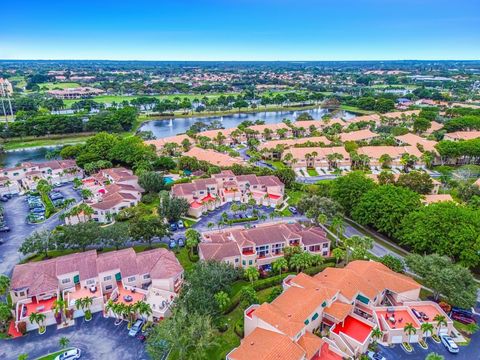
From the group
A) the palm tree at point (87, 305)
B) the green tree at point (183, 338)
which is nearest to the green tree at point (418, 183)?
the green tree at point (183, 338)

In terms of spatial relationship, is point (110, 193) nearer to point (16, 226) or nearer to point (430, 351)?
point (16, 226)

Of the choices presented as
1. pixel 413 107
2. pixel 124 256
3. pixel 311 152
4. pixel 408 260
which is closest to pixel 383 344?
pixel 408 260

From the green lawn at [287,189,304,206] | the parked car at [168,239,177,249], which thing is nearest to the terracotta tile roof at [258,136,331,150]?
the green lawn at [287,189,304,206]

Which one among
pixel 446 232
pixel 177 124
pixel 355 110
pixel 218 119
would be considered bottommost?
pixel 177 124

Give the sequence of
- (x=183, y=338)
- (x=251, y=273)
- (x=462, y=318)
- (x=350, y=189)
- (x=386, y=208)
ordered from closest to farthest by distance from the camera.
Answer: (x=183, y=338), (x=462, y=318), (x=251, y=273), (x=386, y=208), (x=350, y=189)

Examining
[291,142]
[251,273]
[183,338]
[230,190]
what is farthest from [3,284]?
[291,142]

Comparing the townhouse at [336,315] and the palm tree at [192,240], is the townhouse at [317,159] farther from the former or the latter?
the townhouse at [336,315]

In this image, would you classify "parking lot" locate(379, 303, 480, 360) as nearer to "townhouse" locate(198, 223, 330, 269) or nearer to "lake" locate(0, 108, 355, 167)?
"townhouse" locate(198, 223, 330, 269)
